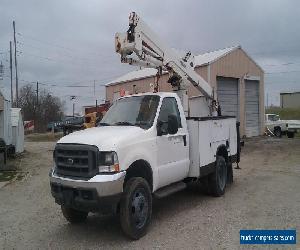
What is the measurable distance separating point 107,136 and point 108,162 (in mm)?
485

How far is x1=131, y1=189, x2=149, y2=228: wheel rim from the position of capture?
22.1ft

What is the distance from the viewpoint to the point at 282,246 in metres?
6.16

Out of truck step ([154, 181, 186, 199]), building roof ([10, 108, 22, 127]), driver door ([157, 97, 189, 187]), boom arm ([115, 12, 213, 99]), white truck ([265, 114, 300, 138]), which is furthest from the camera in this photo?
white truck ([265, 114, 300, 138])

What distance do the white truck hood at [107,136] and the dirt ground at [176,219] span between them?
163cm

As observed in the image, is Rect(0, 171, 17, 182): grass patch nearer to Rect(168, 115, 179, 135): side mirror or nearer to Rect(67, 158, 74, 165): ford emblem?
Rect(67, 158, 74, 165): ford emblem

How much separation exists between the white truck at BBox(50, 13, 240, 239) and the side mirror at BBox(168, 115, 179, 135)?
0.06ft

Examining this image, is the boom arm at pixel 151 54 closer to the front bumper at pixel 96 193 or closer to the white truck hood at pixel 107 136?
the white truck hood at pixel 107 136

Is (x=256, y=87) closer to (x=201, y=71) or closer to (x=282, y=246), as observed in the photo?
(x=201, y=71)

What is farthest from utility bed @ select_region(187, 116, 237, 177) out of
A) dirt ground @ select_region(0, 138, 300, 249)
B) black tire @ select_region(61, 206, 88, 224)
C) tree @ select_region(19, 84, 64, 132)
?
tree @ select_region(19, 84, 64, 132)

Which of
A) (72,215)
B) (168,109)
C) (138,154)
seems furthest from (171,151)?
(72,215)

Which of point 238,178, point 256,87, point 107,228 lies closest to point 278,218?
point 107,228

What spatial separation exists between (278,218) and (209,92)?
6.72m

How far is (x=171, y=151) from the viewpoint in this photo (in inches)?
311

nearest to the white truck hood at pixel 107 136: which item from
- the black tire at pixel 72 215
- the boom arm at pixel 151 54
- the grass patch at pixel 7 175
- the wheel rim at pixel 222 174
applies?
the black tire at pixel 72 215
